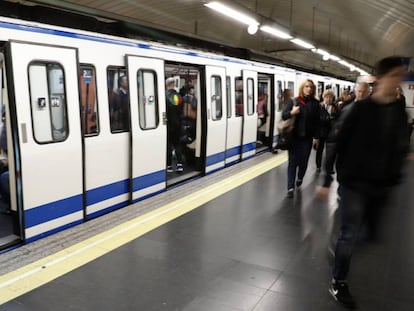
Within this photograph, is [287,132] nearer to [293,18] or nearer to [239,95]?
[239,95]

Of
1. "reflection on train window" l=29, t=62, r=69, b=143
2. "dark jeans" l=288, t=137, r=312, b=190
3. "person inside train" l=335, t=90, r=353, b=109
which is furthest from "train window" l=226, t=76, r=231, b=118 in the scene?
"reflection on train window" l=29, t=62, r=69, b=143

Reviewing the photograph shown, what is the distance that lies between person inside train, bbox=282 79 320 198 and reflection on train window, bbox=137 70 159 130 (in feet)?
5.94

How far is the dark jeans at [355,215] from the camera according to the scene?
2.73 meters

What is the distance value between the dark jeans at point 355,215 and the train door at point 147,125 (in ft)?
9.70

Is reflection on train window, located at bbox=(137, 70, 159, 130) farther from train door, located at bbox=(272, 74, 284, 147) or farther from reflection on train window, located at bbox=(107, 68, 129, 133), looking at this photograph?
train door, located at bbox=(272, 74, 284, 147)

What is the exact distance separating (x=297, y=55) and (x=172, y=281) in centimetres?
2206

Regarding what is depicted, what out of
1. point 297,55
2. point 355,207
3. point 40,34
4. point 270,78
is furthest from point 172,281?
point 297,55

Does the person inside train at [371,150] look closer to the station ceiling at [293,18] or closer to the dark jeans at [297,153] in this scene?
the dark jeans at [297,153]

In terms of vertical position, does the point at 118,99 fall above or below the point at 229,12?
below

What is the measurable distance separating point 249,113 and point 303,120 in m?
3.22

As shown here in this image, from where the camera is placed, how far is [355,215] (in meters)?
2.75

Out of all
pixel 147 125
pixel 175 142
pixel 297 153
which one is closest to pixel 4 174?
pixel 147 125

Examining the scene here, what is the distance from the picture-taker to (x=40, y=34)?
3.75m

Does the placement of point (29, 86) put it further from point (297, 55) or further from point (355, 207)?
point (297, 55)
